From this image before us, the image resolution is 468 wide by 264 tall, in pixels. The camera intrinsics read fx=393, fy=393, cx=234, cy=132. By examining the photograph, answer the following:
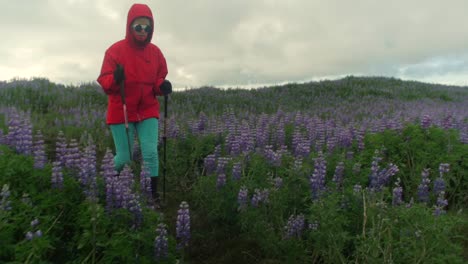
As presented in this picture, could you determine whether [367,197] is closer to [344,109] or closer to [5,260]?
[5,260]

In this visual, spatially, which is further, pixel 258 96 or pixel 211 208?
pixel 258 96

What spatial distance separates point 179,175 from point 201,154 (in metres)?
0.59

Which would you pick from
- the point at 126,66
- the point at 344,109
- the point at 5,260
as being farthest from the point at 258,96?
the point at 5,260

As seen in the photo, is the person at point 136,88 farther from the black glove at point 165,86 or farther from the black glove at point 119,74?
the black glove at point 119,74

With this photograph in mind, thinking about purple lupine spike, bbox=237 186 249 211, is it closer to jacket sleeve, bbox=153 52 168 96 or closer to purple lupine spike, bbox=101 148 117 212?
purple lupine spike, bbox=101 148 117 212

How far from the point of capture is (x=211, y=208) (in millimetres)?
4965

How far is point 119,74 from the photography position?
5.28 meters

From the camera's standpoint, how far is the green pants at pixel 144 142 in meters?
5.68

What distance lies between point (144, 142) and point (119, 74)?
3.42 feet

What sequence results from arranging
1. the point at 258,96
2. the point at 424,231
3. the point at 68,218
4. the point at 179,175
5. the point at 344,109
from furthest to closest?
the point at 258,96, the point at 344,109, the point at 179,175, the point at 68,218, the point at 424,231

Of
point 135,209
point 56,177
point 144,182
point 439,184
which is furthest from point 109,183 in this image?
point 439,184

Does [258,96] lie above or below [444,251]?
above

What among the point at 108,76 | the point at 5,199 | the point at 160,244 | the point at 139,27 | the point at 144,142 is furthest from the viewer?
the point at 144,142

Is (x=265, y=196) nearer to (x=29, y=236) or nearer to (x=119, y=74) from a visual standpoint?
(x=29, y=236)
